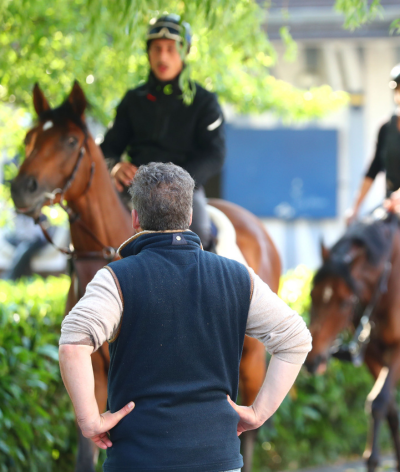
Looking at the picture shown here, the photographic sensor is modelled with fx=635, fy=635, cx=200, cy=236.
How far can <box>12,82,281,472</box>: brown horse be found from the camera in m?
3.21

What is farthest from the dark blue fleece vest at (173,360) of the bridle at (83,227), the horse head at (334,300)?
the horse head at (334,300)

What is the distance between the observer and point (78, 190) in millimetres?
3352

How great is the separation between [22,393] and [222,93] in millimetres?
3426

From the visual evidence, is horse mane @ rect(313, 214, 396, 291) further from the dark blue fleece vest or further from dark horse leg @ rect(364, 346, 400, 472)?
the dark blue fleece vest

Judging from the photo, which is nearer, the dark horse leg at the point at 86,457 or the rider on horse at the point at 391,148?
the dark horse leg at the point at 86,457

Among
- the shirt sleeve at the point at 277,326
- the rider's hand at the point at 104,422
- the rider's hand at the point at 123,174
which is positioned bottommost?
the rider's hand at the point at 104,422

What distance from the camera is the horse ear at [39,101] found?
3.49 m

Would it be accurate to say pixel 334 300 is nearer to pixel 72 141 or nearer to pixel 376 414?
pixel 376 414

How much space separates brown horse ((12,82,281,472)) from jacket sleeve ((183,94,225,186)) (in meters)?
0.53

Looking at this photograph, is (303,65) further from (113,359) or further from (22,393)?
(113,359)

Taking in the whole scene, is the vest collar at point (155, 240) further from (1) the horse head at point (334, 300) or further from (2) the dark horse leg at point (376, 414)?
(2) the dark horse leg at point (376, 414)

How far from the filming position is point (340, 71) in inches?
546

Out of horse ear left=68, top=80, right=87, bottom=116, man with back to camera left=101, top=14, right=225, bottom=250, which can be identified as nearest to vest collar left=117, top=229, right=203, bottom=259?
horse ear left=68, top=80, right=87, bottom=116

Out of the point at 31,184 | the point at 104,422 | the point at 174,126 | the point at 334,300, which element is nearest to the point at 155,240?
the point at 104,422
